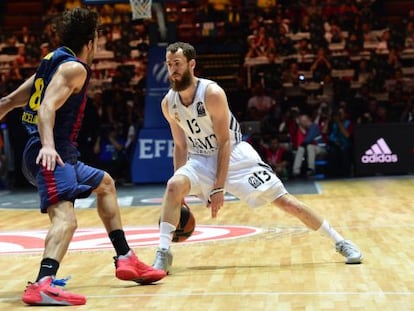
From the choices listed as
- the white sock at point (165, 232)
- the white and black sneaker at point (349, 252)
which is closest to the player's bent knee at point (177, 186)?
the white sock at point (165, 232)

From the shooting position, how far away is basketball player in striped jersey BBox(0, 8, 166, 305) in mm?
4609

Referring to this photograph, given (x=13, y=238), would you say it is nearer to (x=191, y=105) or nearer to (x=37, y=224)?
(x=37, y=224)

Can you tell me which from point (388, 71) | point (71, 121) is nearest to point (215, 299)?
point (71, 121)

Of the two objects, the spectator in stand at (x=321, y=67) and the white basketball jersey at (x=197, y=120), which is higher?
the white basketball jersey at (x=197, y=120)

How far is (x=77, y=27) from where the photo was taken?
4914mm

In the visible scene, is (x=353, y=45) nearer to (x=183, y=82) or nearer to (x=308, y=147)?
(x=308, y=147)

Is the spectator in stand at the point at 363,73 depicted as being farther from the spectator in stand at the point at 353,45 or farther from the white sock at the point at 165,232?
the white sock at the point at 165,232

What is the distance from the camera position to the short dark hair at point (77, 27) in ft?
A: 16.1

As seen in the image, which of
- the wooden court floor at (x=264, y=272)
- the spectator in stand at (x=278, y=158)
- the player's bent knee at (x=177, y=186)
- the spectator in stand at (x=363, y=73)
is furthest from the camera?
the spectator in stand at (x=363, y=73)

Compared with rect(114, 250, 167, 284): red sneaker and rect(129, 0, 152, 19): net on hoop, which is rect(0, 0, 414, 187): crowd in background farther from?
rect(114, 250, 167, 284): red sneaker

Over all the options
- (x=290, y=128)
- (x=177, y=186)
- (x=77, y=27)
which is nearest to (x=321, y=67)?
(x=290, y=128)

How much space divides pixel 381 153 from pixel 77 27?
11822 mm

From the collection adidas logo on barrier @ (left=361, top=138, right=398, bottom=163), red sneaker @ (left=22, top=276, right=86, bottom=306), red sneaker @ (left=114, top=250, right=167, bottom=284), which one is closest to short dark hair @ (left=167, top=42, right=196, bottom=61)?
red sneaker @ (left=114, top=250, right=167, bottom=284)

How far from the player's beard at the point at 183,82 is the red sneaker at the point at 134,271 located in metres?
1.27
